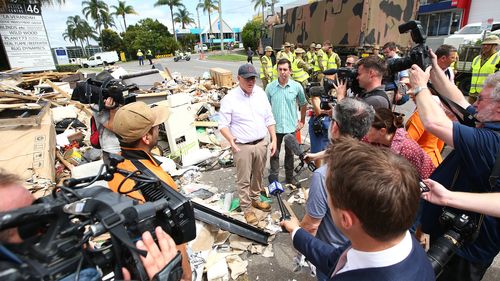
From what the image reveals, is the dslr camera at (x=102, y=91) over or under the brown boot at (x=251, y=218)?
over

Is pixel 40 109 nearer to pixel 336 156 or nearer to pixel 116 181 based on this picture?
pixel 116 181

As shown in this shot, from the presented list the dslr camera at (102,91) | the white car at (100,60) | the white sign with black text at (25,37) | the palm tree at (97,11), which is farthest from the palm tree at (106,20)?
the dslr camera at (102,91)

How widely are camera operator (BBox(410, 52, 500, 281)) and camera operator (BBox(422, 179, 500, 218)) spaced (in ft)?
0.46

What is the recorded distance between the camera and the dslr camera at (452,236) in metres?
1.57

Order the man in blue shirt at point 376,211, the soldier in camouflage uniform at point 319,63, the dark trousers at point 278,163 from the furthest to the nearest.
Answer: the soldier in camouflage uniform at point 319,63
the dark trousers at point 278,163
the man in blue shirt at point 376,211

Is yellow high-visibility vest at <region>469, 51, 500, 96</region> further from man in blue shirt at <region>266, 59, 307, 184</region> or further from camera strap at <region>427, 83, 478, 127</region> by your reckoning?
camera strap at <region>427, 83, 478, 127</region>

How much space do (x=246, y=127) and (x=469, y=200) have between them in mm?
2429

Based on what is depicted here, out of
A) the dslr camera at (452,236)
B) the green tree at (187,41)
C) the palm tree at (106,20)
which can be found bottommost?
the dslr camera at (452,236)

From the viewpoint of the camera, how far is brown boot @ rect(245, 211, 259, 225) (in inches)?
138

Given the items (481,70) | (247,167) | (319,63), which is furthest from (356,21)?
(247,167)

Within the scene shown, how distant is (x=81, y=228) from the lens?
0.82 meters

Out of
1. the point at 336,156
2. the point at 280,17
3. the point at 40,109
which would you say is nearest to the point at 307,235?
the point at 336,156

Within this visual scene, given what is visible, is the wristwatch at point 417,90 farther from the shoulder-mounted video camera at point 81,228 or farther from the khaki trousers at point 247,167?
the khaki trousers at point 247,167

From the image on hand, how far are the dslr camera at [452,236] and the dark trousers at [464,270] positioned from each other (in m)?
0.19
